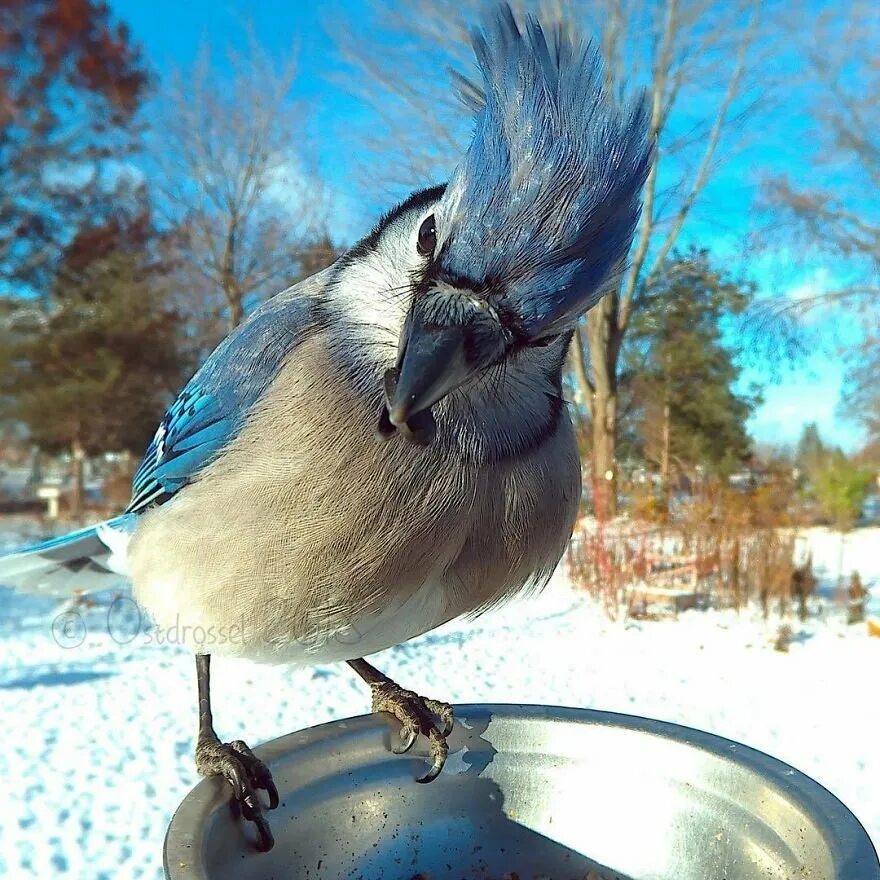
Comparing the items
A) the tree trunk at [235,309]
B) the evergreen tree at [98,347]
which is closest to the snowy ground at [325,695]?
the tree trunk at [235,309]

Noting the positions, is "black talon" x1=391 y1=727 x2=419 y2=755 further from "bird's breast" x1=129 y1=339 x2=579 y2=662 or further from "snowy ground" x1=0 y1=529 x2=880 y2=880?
"snowy ground" x1=0 y1=529 x2=880 y2=880

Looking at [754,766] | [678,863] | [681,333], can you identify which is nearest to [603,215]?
[754,766]

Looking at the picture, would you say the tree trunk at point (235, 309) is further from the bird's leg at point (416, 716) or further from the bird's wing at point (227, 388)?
the bird's leg at point (416, 716)

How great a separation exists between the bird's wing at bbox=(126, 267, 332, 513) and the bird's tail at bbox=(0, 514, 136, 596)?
1.50 feet

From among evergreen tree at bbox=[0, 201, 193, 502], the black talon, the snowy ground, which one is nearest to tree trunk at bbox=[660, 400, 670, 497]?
the snowy ground

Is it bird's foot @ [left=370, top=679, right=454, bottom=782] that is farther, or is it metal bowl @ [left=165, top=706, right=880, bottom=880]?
bird's foot @ [left=370, top=679, right=454, bottom=782]

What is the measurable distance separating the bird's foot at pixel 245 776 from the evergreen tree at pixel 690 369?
10.0 metres

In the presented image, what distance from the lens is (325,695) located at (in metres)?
3.90

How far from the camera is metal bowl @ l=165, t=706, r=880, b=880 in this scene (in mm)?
1049

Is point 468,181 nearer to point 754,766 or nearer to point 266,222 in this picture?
point 754,766

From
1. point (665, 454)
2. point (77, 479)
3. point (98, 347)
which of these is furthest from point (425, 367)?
point (98, 347)

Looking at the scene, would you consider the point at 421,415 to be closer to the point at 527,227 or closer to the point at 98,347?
the point at 527,227

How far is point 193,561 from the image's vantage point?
3.93 feet

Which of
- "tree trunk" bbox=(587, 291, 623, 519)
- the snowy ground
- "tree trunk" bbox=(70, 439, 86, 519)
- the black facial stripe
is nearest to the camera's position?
the black facial stripe
